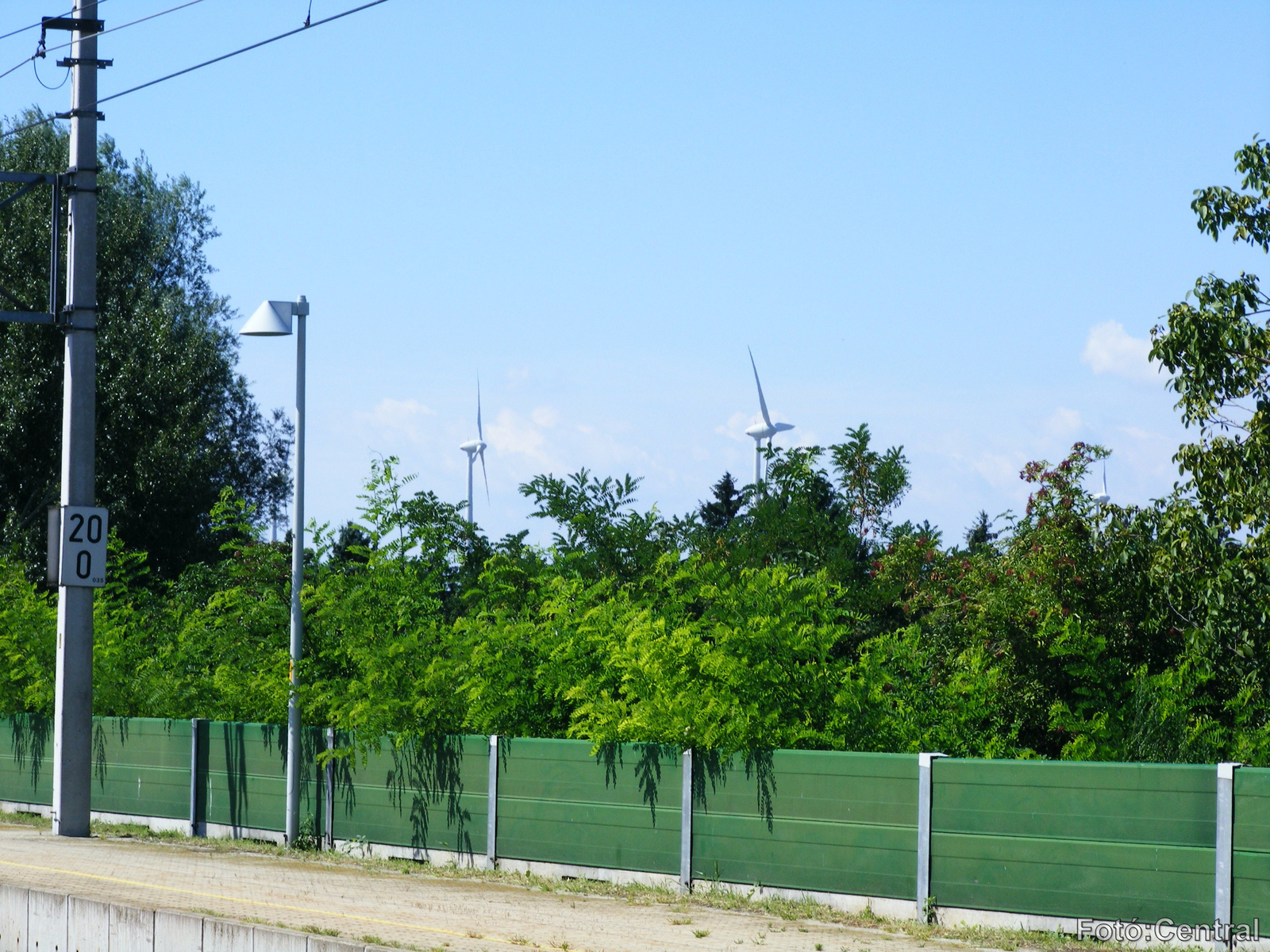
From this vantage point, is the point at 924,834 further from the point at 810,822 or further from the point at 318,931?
the point at 318,931

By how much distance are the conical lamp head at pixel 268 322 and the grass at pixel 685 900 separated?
5.98m

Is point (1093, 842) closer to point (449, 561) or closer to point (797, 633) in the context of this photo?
point (797, 633)

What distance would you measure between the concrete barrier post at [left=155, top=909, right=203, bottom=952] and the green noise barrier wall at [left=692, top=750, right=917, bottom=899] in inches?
204

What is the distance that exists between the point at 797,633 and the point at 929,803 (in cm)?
211

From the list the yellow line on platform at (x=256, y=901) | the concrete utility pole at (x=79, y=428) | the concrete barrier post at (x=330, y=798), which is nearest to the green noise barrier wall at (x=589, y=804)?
the concrete barrier post at (x=330, y=798)

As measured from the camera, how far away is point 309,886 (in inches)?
544

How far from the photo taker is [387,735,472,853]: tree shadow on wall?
54.1 ft

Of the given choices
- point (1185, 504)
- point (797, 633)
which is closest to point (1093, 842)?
point (797, 633)

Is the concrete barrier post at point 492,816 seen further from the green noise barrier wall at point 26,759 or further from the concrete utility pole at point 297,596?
the green noise barrier wall at point 26,759

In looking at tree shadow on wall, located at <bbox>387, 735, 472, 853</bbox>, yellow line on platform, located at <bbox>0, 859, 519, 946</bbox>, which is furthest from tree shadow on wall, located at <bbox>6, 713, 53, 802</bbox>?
yellow line on platform, located at <bbox>0, 859, 519, 946</bbox>

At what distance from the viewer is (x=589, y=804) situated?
15094 millimetres

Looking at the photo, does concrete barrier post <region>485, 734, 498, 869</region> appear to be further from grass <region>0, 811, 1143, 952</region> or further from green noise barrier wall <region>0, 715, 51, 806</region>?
green noise barrier wall <region>0, 715, 51, 806</region>

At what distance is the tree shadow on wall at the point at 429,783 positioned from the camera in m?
16.5

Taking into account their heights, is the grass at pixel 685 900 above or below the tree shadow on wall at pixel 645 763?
below
